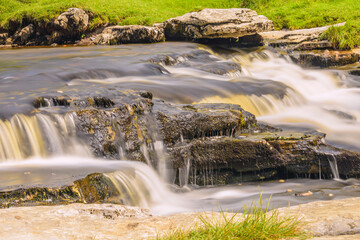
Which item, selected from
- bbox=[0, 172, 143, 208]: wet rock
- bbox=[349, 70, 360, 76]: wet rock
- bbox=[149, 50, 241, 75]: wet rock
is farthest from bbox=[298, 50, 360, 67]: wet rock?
bbox=[0, 172, 143, 208]: wet rock

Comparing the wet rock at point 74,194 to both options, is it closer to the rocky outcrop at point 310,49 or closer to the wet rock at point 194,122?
the wet rock at point 194,122

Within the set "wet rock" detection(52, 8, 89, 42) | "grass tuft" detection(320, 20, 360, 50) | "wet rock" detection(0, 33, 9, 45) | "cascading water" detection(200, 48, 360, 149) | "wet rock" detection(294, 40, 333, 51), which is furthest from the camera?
"wet rock" detection(0, 33, 9, 45)

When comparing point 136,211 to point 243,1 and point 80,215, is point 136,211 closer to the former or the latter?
point 80,215

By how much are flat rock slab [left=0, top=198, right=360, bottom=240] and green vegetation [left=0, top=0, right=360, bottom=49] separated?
17776mm

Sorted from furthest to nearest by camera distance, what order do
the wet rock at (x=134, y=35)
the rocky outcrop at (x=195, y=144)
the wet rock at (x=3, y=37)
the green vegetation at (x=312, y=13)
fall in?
the green vegetation at (x=312, y=13)
the wet rock at (x=3, y=37)
the wet rock at (x=134, y=35)
the rocky outcrop at (x=195, y=144)

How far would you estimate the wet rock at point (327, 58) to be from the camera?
16.5 metres

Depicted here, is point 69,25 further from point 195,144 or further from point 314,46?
point 195,144

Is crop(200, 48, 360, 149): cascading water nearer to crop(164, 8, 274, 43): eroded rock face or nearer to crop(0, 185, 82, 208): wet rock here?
crop(164, 8, 274, 43): eroded rock face

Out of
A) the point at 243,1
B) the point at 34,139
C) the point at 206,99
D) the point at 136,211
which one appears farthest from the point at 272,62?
the point at 243,1

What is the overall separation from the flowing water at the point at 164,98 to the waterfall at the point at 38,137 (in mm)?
15

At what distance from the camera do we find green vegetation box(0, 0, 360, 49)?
2384cm

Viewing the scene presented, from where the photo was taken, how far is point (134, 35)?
20.2 m

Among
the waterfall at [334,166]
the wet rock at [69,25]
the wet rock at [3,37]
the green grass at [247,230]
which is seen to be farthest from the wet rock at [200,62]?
the wet rock at [3,37]

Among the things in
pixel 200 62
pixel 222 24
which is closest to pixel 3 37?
pixel 222 24
